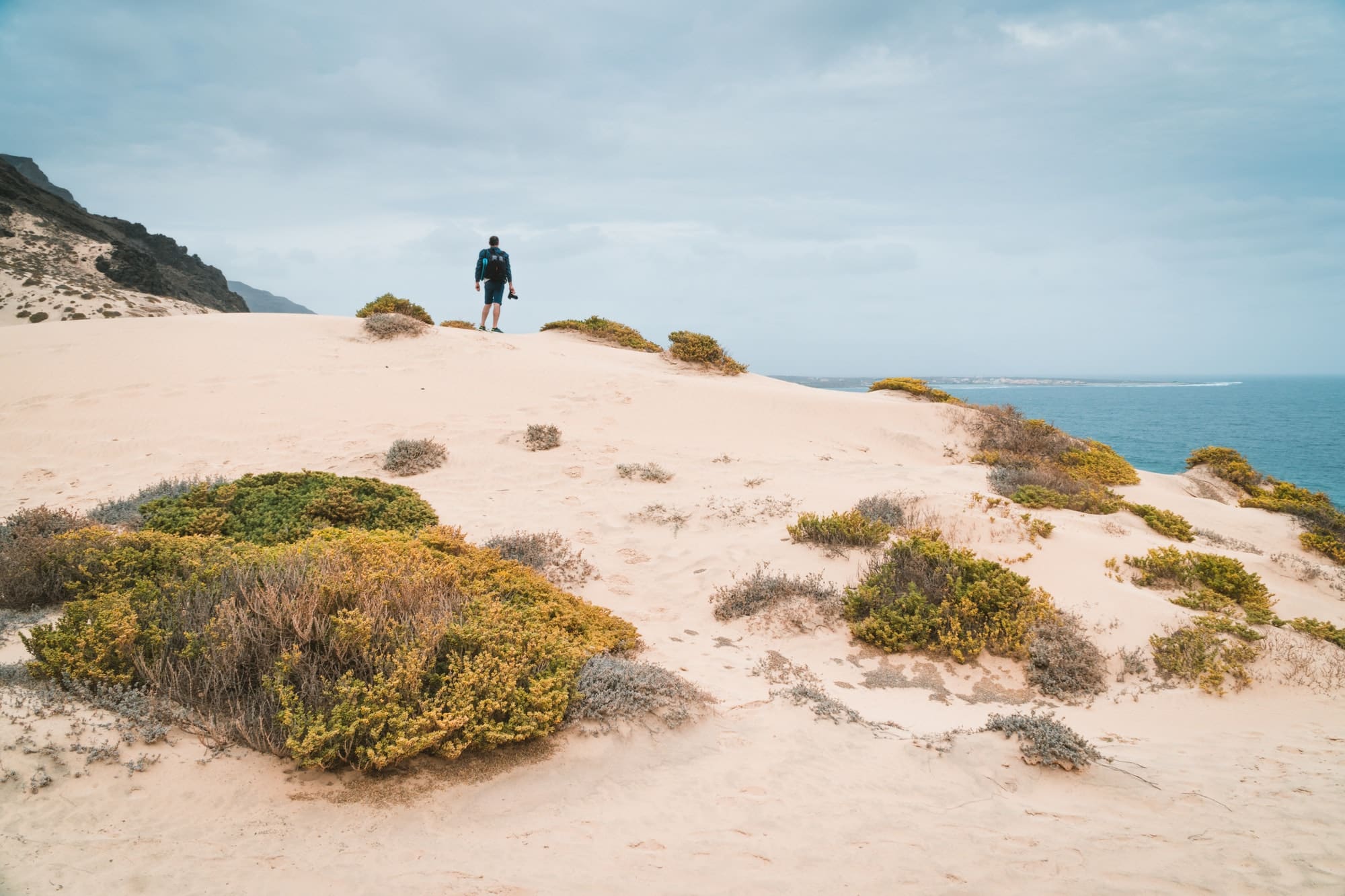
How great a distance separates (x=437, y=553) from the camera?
225 inches

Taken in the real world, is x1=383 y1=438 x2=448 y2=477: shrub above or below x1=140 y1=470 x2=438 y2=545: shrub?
above

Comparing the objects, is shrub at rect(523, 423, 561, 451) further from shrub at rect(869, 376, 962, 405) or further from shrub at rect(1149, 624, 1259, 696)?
shrub at rect(869, 376, 962, 405)

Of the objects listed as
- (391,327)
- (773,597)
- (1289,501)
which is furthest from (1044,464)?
(391,327)

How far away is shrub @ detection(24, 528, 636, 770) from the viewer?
344cm

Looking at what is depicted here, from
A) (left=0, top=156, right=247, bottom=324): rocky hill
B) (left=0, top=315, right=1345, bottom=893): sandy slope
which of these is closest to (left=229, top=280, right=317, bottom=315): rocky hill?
(left=0, top=156, right=247, bottom=324): rocky hill

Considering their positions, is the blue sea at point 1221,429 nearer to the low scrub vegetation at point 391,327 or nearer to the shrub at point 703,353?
the shrub at point 703,353

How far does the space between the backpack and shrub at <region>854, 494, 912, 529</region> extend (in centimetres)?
1175

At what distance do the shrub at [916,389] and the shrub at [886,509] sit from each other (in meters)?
9.59

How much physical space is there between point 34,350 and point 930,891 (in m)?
19.2

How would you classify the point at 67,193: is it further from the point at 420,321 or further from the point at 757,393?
the point at 757,393

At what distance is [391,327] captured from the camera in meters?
16.6

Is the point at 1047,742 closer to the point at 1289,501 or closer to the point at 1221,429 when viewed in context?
the point at 1289,501

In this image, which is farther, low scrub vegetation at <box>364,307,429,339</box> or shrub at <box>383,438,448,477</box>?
low scrub vegetation at <box>364,307,429,339</box>

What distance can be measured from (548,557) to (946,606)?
4.13 metres
